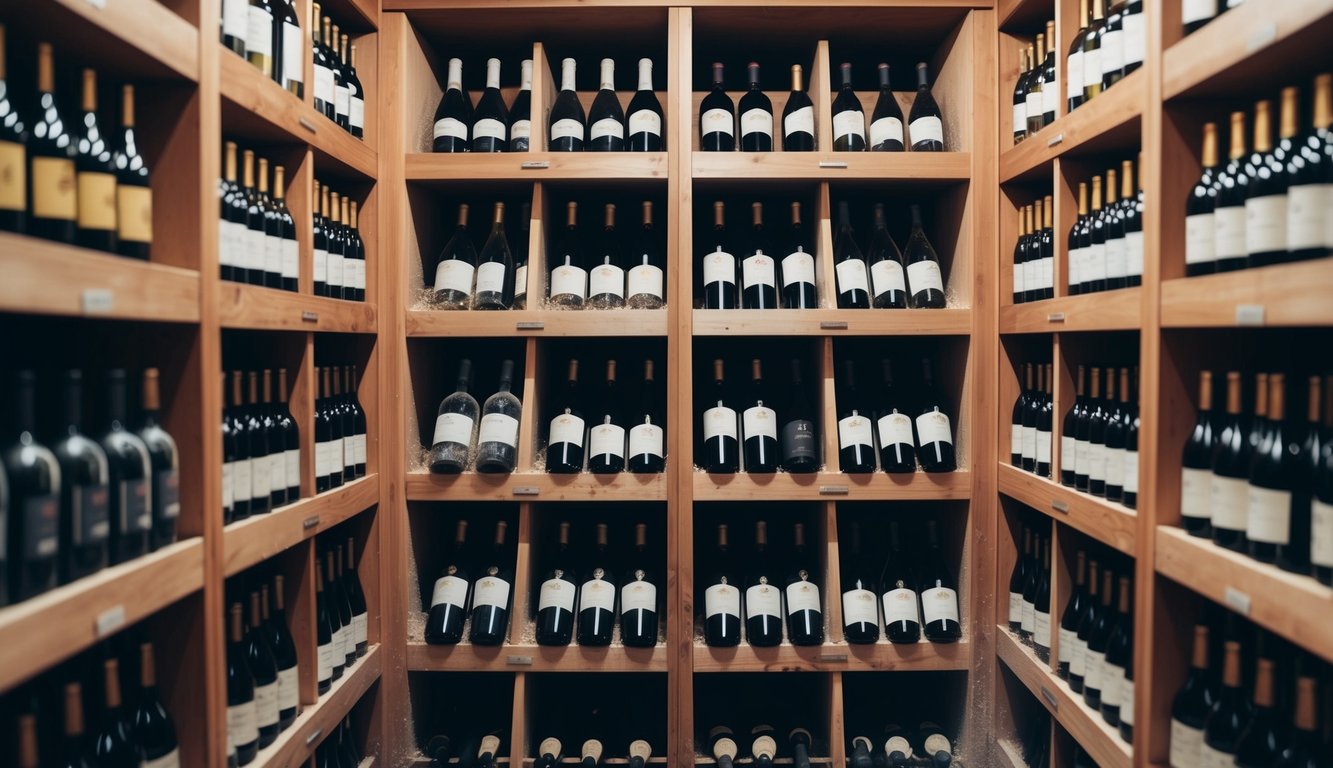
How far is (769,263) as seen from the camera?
247 cm

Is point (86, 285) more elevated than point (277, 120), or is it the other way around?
point (277, 120)

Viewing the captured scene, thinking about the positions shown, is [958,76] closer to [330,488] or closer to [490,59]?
[490,59]

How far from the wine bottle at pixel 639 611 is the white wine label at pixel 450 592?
0.47 metres

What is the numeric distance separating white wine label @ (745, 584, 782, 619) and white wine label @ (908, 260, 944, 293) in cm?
98

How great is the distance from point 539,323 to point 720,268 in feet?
1.83

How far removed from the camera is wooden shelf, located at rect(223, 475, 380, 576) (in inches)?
61.0

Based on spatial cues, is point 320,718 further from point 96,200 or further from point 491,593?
point 96,200

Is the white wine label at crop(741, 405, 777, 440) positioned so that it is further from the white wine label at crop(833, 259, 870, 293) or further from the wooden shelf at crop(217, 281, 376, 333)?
the wooden shelf at crop(217, 281, 376, 333)

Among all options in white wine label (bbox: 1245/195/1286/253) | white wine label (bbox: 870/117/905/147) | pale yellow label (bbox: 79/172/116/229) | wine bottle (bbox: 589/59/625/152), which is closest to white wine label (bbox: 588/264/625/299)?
wine bottle (bbox: 589/59/625/152)

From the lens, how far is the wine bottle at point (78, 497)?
46.2 inches

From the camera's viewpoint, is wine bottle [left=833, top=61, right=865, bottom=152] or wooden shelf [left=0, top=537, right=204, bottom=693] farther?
wine bottle [left=833, top=61, right=865, bottom=152]

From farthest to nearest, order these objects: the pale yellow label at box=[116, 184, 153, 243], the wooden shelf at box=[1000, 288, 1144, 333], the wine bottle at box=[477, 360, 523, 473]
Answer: the wine bottle at box=[477, 360, 523, 473]
the wooden shelf at box=[1000, 288, 1144, 333]
the pale yellow label at box=[116, 184, 153, 243]

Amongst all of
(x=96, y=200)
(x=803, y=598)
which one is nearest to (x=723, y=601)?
(x=803, y=598)

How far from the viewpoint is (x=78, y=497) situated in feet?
3.89
